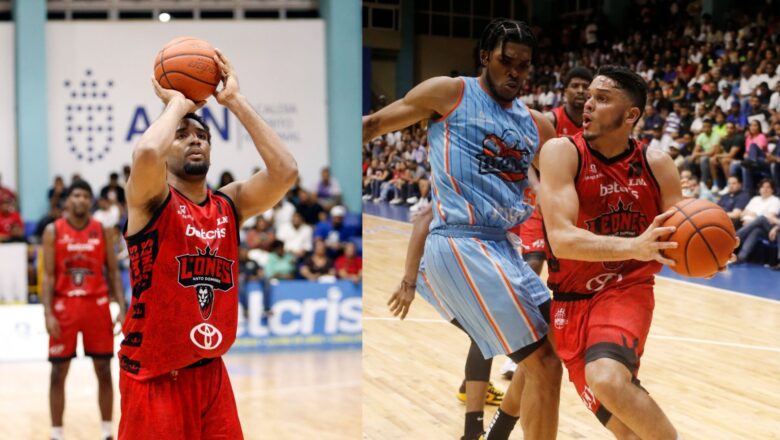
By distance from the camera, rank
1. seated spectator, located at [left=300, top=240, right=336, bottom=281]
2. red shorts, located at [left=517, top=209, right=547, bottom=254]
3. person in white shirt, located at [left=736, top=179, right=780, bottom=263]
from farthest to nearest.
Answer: person in white shirt, located at [left=736, top=179, right=780, bottom=263]
seated spectator, located at [left=300, top=240, right=336, bottom=281]
red shorts, located at [left=517, top=209, right=547, bottom=254]

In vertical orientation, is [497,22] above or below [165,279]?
above

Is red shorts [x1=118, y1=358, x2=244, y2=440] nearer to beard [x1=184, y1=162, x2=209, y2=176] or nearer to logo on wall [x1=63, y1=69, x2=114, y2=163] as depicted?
beard [x1=184, y1=162, x2=209, y2=176]

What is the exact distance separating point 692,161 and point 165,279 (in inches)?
322

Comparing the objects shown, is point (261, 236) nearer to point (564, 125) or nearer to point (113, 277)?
point (113, 277)

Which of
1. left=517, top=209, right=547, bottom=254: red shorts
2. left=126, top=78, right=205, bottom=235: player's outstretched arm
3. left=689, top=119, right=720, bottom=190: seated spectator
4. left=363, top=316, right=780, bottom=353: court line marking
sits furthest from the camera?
left=689, top=119, right=720, bottom=190: seated spectator

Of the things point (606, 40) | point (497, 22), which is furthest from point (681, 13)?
point (497, 22)

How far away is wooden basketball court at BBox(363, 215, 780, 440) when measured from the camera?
4414mm

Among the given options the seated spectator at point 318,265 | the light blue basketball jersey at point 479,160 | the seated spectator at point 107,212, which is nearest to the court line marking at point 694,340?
the seated spectator at point 318,265

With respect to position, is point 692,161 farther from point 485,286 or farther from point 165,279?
point 165,279

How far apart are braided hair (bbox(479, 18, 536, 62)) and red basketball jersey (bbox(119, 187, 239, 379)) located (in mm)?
1302

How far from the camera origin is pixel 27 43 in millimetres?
12164

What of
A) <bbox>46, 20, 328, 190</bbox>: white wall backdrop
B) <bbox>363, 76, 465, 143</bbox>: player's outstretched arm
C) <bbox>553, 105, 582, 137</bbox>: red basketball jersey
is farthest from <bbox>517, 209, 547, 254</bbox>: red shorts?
<bbox>46, 20, 328, 190</bbox>: white wall backdrop

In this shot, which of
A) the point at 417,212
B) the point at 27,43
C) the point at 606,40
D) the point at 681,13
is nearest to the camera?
the point at 417,212

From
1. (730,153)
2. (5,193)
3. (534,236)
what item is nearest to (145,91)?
(5,193)
